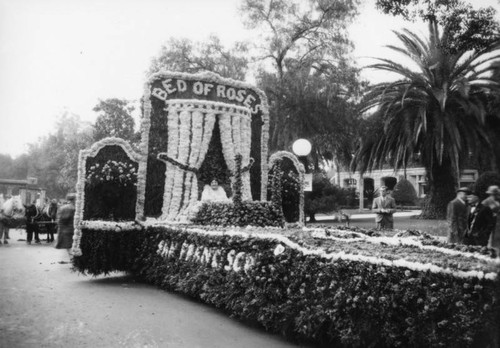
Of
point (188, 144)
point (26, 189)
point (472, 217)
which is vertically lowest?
point (472, 217)

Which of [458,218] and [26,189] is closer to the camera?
[458,218]

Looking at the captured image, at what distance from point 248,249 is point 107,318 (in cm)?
208

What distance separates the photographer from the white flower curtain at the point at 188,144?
11875mm

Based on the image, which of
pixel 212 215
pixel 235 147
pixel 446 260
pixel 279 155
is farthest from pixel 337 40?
pixel 446 260

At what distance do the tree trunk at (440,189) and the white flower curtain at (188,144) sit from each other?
19.4 ft

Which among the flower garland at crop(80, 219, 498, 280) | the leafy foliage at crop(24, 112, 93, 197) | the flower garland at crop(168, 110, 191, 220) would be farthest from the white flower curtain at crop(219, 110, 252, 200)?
the leafy foliage at crop(24, 112, 93, 197)

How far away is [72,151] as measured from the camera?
38969 millimetres

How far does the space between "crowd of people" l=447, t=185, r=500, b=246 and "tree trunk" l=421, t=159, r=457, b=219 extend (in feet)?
16.7

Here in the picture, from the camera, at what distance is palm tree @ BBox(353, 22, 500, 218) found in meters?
7.90

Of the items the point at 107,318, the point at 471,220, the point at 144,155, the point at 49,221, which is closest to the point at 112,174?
the point at 144,155

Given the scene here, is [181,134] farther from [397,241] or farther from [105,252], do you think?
[397,241]

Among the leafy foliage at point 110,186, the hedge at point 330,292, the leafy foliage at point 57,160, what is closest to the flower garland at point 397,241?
the hedge at point 330,292

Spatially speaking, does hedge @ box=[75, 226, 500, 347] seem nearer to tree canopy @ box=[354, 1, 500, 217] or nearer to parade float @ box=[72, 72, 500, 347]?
parade float @ box=[72, 72, 500, 347]

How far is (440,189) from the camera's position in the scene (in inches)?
526
